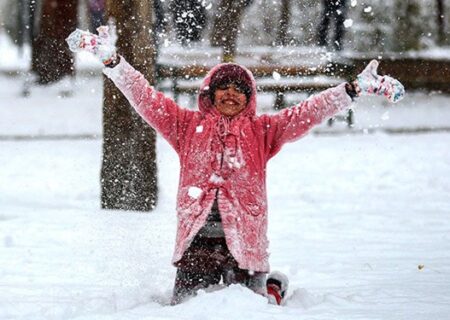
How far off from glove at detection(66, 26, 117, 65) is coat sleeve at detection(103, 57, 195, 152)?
2.6 inches

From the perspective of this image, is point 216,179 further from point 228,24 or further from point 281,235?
point 228,24

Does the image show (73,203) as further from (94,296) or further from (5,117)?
(5,117)

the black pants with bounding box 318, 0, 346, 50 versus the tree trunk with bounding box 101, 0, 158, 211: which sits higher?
the black pants with bounding box 318, 0, 346, 50

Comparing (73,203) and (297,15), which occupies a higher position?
(297,15)

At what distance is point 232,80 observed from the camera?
4.06 m

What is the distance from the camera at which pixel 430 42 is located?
1681 centimetres

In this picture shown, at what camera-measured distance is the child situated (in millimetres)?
3881

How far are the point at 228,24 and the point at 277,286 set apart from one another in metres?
9.81

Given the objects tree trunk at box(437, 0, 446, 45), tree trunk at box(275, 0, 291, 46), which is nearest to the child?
tree trunk at box(275, 0, 291, 46)

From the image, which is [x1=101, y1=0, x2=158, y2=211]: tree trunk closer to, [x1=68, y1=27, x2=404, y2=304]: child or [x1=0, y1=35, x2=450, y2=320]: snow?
[x1=0, y1=35, x2=450, y2=320]: snow

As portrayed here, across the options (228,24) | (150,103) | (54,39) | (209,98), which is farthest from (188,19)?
(150,103)

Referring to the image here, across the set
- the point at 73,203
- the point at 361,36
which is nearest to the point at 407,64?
the point at 361,36

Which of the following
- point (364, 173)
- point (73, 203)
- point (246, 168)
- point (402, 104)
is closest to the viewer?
point (246, 168)

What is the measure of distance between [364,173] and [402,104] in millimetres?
6651
